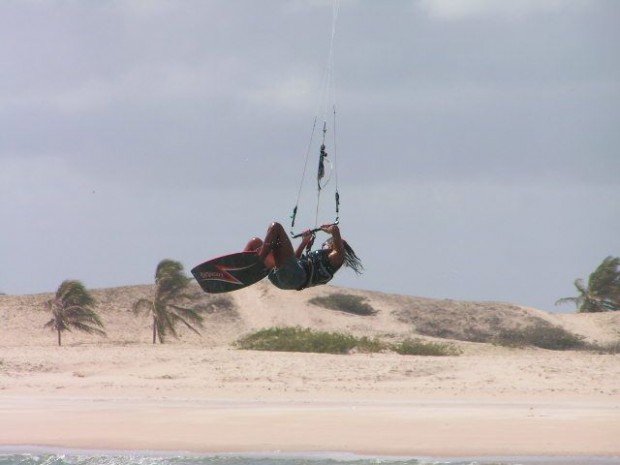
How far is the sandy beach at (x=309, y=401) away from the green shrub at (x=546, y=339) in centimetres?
209

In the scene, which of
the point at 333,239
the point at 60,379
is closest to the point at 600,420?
the point at 333,239

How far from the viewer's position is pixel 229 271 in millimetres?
13992

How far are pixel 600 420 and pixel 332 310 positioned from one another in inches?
929

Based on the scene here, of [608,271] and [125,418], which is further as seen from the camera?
[608,271]

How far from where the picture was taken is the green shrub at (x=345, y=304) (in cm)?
4250

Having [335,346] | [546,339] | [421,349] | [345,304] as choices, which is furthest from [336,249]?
[345,304]

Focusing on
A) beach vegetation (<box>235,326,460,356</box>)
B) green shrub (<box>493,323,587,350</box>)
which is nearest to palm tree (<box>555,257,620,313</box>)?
green shrub (<box>493,323,587,350</box>)

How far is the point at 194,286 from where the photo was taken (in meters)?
42.4

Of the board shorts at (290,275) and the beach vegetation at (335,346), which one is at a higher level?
the board shorts at (290,275)

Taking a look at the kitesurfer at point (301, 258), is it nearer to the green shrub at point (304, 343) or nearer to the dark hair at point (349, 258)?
the dark hair at point (349, 258)

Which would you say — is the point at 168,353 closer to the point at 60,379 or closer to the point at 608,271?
the point at 60,379

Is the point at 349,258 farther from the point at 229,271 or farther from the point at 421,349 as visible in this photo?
the point at 421,349

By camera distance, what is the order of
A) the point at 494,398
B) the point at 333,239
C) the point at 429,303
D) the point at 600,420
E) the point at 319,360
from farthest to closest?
1. the point at 429,303
2. the point at 319,360
3. the point at 494,398
4. the point at 600,420
5. the point at 333,239

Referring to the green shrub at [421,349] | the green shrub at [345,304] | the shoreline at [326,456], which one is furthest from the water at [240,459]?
the green shrub at [345,304]
